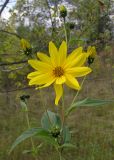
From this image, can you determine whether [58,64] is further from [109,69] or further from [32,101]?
[109,69]

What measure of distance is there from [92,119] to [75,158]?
5.88 feet

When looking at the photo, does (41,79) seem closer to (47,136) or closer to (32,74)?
(32,74)

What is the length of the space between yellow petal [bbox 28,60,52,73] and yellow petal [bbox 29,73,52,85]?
0.04ft

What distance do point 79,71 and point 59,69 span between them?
6 cm

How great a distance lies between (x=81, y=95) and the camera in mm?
7020

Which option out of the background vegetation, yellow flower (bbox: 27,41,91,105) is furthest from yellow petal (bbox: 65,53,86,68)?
the background vegetation

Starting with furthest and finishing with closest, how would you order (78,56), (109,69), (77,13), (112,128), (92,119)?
(109,69) → (92,119) → (112,128) → (77,13) → (78,56)

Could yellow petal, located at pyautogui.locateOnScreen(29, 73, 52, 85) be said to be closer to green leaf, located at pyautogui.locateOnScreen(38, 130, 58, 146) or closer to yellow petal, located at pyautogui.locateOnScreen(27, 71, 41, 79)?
yellow petal, located at pyautogui.locateOnScreen(27, 71, 41, 79)

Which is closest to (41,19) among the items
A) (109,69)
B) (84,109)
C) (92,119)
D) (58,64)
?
(92,119)

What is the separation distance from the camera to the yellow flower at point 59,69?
2.75ft

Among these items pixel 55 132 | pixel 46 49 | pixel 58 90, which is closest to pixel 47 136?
pixel 55 132

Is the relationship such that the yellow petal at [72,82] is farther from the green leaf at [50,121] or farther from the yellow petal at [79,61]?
the green leaf at [50,121]

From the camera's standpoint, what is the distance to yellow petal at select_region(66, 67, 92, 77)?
0.83 metres

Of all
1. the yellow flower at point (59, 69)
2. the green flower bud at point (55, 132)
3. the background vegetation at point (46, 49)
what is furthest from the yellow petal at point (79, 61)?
the background vegetation at point (46, 49)
